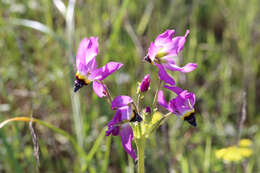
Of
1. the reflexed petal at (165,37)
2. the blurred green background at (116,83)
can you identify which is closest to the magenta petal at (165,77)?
the reflexed petal at (165,37)

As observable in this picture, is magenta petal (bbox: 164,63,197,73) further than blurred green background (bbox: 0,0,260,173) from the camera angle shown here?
No

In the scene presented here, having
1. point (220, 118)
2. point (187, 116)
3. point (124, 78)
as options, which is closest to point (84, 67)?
point (187, 116)

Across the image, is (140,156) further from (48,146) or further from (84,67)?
(48,146)

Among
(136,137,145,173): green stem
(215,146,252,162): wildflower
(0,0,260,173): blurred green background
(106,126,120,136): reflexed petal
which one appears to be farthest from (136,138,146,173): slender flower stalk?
(215,146,252,162): wildflower

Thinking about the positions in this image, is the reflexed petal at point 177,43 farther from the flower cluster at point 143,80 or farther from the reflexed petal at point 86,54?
the reflexed petal at point 86,54

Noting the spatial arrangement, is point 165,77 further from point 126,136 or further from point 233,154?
point 233,154

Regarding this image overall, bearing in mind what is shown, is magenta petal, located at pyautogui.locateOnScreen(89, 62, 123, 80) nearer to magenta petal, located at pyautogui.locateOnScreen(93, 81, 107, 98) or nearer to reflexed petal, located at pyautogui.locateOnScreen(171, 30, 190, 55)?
magenta petal, located at pyautogui.locateOnScreen(93, 81, 107, 98)

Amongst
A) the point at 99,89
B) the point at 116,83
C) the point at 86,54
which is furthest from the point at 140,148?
the point at 116,83
